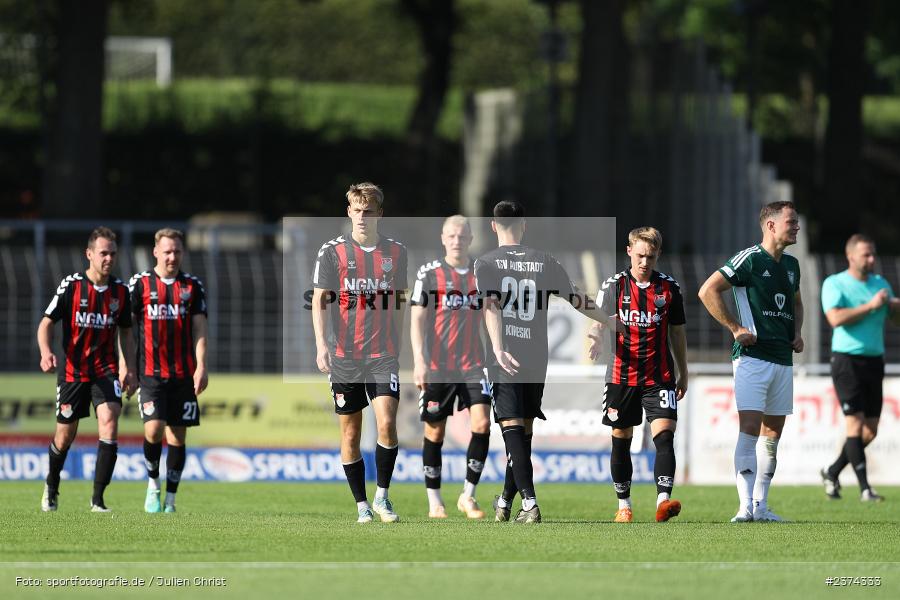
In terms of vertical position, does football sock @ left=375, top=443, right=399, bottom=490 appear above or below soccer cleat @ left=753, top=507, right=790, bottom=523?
above

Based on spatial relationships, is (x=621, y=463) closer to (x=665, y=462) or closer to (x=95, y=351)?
(x=665, y=462)

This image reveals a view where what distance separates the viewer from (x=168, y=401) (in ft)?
40.8

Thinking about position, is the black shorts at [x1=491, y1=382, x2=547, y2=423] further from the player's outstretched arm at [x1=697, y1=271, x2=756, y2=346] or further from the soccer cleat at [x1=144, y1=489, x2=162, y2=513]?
the soccer cleat at [x1=144, y1=489, x2=162, y2=513]

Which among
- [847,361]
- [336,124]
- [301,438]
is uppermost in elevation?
[336,124]

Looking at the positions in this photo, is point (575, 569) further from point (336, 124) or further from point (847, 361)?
point (336, 124)

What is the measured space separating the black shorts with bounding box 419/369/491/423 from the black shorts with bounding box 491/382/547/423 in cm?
92

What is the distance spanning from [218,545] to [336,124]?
3591 centimetres

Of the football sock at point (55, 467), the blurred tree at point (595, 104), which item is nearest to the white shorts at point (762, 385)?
the football sock at point (55, 467)

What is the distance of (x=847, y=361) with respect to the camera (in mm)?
14602

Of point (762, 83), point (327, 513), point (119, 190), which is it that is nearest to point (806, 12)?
point (762, 83)

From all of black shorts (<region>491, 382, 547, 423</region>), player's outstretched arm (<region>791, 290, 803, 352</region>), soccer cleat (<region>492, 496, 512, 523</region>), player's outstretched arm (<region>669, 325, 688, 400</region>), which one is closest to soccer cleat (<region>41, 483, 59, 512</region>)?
soccer cleat (<region>492, 496, 512, 523</region>)

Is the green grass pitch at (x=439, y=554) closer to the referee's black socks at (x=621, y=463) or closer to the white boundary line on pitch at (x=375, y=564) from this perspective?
the white boundary line on pitch at (x=375, y=564)

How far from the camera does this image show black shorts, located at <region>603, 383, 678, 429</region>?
11422mm

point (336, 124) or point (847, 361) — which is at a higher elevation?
point (336, 124)
